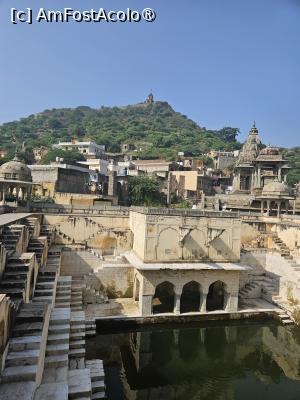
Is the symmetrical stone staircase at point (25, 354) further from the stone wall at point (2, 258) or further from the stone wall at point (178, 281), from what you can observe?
the stone wall at point (178, 281)

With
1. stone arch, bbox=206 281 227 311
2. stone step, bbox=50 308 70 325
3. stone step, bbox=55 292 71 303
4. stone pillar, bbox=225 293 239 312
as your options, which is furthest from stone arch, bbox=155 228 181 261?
stone step, bbox=50 308 70 325

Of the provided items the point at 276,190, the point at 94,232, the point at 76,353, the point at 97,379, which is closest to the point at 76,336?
the point at 76,353

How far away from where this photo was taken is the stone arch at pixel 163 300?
18.8 m

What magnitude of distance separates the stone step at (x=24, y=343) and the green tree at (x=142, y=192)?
108 ft

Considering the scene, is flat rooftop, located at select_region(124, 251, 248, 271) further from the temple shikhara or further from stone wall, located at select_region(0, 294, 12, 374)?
stone wall, located at select_region(0, 294, 12, 374)

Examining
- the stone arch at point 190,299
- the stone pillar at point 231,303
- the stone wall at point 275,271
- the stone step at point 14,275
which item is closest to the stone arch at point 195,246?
the stone arch at point 190,299

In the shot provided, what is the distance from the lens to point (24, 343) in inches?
287

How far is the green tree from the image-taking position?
4038 centimetres

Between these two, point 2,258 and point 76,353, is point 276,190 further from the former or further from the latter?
point 2,258

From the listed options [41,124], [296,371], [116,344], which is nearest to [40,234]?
[116,344]

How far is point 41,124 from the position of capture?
12731 centimetres

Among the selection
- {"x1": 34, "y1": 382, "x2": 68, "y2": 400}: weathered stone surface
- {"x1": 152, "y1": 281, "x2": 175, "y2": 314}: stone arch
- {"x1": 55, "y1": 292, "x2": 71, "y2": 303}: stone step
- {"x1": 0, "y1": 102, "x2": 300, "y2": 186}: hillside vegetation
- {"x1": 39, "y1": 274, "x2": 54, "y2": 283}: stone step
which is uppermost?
{"x1": 0, "y1": 102, "x2": 300, "y2": 186}: hillside vegetation

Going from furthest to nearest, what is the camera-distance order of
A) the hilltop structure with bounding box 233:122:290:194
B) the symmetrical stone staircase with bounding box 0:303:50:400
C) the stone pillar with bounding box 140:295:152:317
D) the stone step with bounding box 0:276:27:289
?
1. the hilltop structure with bounding box 233:122:290:194
2. the stone pillar with bounding box 140:295:152:317
3. the stone step with bounding box 0:276:27:289
4. the symmetrical stone staircase with bounding box 0:303:50:400

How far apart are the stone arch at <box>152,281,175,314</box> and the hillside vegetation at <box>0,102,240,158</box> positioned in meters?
55.6
